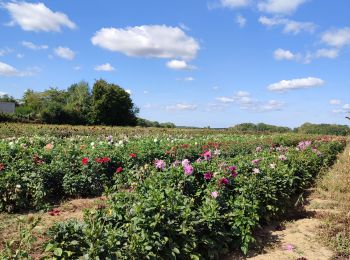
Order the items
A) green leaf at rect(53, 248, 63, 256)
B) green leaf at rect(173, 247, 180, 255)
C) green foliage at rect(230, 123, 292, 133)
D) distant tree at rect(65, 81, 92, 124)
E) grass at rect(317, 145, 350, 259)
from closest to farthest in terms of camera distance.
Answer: green leaf at rect(53, 248, 63, 256)
green leaf at rect(173, 247, 180, 255)
grass at rect(317, 145, 350, 259)
green foliage at rect(230, 123, 292, 133)
distant tree at rect(65, 81, 92, 124)

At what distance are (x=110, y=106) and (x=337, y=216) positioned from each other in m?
41.0

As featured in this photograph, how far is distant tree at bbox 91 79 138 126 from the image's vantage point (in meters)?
45.1

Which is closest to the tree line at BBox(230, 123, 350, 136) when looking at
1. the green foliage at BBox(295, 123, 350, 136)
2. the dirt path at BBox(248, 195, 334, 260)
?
the green foliage at BBox(295, 123, 350, 136)

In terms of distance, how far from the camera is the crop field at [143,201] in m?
3.47

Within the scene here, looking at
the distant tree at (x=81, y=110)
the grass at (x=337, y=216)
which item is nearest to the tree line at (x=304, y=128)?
the distant tree at (x=81, y=110)

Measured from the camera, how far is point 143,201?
409 cm

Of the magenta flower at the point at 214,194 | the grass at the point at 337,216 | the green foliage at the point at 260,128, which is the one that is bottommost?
the grass at the point at 337,216

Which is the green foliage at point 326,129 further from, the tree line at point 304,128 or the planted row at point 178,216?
the planted row at point 178,216

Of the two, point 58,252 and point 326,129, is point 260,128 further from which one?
point 58,252

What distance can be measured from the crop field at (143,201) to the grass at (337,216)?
478 mm

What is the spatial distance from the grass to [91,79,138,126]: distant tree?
124 ft

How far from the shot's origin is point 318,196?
25.9 ft

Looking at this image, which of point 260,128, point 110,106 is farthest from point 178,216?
point 110,106

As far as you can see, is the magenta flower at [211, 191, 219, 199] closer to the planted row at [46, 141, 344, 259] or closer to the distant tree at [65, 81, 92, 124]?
the planted row at [46, 141, 344, 259]
